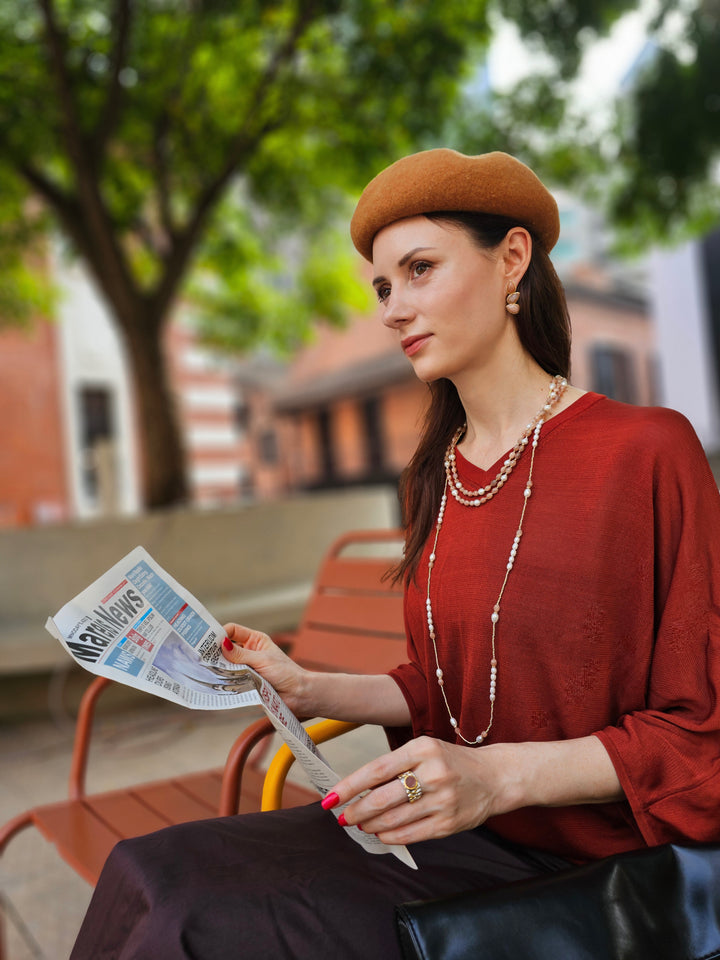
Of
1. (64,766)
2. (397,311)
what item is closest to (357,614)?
(397,311)

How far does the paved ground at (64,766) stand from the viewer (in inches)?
94.5

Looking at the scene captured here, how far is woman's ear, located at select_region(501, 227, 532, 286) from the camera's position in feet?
4.29

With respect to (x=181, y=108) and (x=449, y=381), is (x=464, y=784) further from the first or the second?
(x=181, y=108)

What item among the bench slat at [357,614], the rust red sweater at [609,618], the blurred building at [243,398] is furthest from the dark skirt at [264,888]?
the blurred building at [243,398]

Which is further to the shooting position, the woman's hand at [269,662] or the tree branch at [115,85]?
the tree branch at [115,85]

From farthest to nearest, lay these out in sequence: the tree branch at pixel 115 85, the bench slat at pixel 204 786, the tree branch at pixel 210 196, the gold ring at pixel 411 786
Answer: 1. the tree branch at pixel 210 196
2. the tree branch at pixel 115 85
3. the bench slat at pixel 204 786
4. the gold ring at pixel 411 786

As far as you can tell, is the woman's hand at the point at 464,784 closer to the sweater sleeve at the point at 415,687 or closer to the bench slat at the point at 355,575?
the sweater sleeve at the point at 415,687

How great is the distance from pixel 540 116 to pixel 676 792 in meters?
6.70

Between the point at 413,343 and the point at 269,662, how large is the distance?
1.83 feet

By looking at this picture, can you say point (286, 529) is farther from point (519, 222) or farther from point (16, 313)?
point (519, 222)

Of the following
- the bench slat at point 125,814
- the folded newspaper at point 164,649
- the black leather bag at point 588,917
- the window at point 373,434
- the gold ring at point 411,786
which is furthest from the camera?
the window at point 373,434

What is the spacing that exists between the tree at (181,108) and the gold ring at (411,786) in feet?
17.4

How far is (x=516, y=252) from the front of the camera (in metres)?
1.32

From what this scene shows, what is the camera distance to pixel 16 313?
7.95 m
